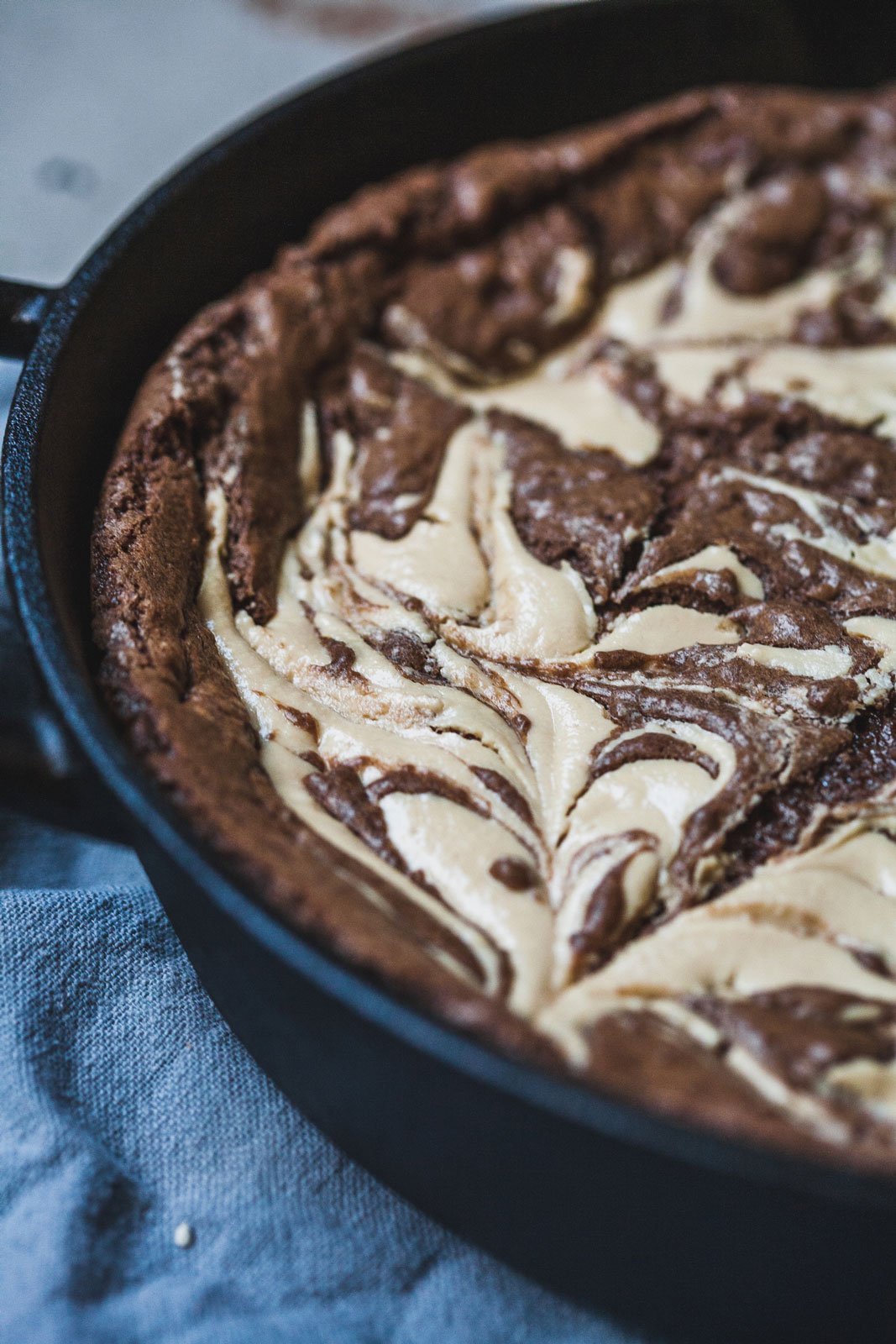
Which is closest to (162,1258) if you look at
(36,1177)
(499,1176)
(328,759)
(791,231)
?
(36,1177)

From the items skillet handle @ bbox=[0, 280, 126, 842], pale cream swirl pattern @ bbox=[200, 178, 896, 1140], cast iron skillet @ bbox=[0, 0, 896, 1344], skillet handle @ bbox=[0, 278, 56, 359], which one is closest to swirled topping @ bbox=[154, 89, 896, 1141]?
pale cream swirl pattern @ bbox=[200, 178, 896, 1140]

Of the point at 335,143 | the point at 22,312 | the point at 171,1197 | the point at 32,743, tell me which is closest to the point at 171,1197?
the point at 171,1197

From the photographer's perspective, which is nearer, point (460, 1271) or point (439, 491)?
point (460, 1271)

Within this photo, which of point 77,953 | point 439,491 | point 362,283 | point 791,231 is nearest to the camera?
point 77,953

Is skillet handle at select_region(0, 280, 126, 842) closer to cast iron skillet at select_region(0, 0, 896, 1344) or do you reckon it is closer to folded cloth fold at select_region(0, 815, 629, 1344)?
cast iron skillet at select_region(0, 0, 896, 1344)

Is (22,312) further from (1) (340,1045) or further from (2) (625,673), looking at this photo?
(1) (340,1045)

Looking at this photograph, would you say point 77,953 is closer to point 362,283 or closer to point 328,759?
point 328,759
